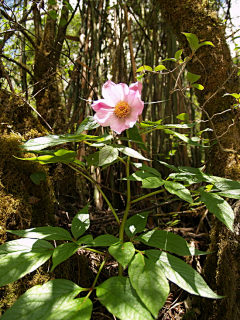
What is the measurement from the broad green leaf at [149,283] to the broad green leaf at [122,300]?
23mm

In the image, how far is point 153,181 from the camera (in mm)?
573

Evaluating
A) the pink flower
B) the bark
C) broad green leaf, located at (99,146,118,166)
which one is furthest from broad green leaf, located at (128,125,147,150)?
the bark

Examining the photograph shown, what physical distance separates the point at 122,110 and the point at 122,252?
40 centimetres

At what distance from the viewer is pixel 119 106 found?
0.75 metres

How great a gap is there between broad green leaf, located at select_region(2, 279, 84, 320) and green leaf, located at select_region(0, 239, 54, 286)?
4 cm

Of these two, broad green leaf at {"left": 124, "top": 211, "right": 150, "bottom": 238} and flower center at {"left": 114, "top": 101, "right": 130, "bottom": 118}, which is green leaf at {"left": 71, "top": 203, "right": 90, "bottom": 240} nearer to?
broad green leaf at {"left": 124, "top": 211, "right": 150, "bottom": 238}

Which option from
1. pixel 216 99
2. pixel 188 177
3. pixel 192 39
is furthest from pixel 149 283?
pixel 216 99

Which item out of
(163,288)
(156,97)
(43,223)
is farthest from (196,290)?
(156,97)

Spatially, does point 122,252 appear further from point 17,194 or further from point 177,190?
point 17,194

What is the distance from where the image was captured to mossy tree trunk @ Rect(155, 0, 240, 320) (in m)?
0.86

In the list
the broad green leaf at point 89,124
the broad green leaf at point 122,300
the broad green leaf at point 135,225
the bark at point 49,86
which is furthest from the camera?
the bark at point 49,86

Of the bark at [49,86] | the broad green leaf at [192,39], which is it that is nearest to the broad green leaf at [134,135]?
the broad green leaf at [192,39]

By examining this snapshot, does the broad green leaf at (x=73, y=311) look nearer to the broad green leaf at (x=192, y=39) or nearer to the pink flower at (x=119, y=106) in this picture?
the pink flower at (x=119, y=106)

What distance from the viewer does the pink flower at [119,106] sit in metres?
0.72
